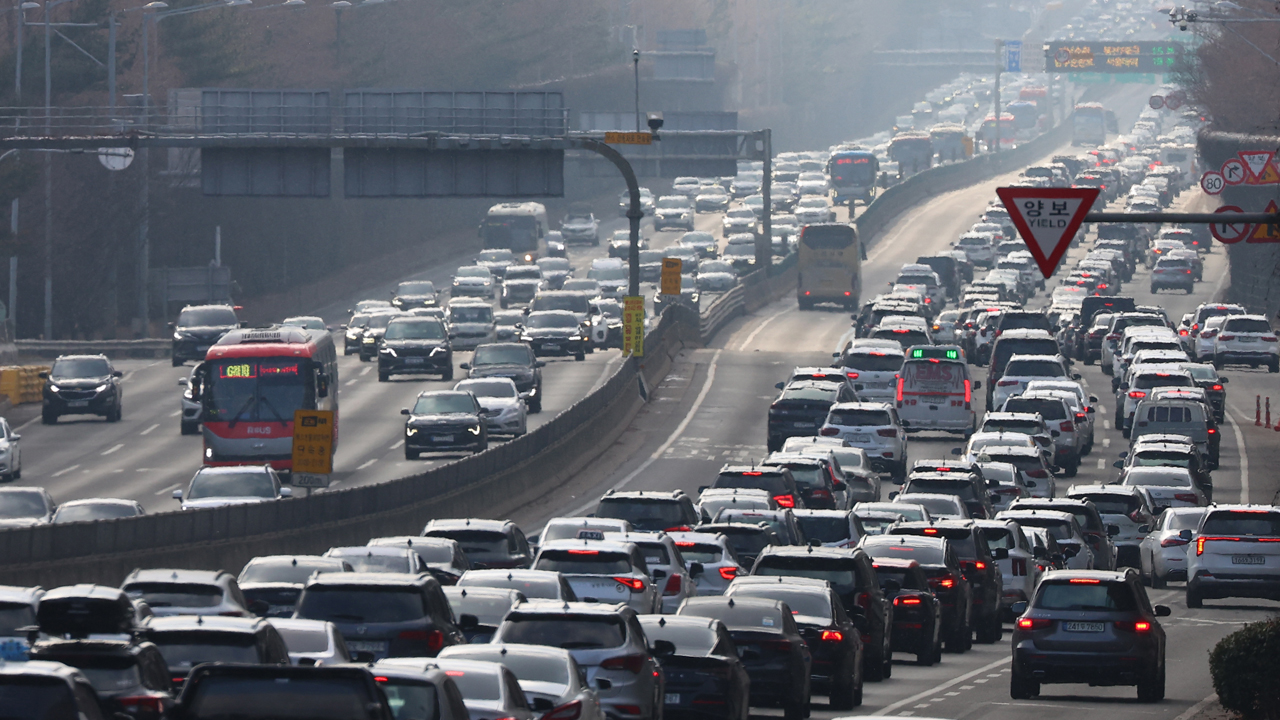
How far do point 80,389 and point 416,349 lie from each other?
30.4ft

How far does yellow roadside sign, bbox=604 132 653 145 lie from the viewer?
5164 centimetres

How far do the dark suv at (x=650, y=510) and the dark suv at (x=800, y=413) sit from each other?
16838 millimetres

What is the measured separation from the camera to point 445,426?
4656cm

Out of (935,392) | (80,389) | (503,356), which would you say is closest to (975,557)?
(935,392)

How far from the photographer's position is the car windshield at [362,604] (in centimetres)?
1820

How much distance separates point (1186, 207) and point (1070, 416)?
87290 mm

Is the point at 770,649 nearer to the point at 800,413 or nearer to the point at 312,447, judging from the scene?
the point at 312,447

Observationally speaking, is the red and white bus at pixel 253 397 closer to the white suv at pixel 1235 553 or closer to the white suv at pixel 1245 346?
the white suv at pixel 1235 553

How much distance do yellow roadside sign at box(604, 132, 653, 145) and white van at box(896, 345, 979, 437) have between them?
847cm

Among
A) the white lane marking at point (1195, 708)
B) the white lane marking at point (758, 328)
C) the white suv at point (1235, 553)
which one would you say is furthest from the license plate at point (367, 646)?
the white lane marking at point (758, 328)

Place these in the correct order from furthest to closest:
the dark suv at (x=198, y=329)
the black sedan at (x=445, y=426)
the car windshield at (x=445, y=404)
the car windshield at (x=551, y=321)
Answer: the car windshield at (x=551, y=321) < the dark suv at (x=198, y=329) < the car windshield at (x=445, y=404) < the black sedan at (x=445, y=426)

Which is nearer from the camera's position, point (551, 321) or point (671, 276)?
point (671, 276)

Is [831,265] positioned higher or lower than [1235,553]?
higher

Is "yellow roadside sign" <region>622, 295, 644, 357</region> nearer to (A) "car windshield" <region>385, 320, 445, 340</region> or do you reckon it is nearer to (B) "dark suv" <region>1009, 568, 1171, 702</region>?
(A) "car windshield" <region>385, 320, 445, 340</region>
